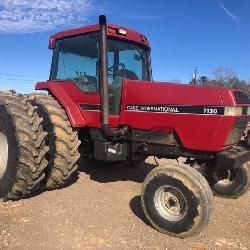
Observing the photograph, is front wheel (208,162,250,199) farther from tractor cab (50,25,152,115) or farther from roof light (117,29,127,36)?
roof light (117,29,127,36)

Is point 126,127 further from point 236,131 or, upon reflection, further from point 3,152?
point 3,152

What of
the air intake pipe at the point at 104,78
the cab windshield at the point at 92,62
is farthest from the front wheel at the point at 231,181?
the cab windshield at the point at 92,62

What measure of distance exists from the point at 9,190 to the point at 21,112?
1.13 m

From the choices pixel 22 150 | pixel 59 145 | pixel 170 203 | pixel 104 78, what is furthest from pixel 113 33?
pixel 170 203

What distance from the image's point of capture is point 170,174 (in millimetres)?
5023

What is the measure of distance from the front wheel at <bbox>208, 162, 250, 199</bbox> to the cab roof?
2454 mm

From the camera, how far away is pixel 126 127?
6.20 meters

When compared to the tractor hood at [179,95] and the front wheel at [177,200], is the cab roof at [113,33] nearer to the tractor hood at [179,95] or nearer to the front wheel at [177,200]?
the tractor hood at [179,95]

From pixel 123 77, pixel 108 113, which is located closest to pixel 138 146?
pixel 108 113

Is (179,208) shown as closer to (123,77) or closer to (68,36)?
(123,77)

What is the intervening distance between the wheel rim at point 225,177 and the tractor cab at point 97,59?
6.34 feet

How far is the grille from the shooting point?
17.9 ft

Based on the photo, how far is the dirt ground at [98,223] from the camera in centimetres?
470

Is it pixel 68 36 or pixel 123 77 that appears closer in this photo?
pixel 123 77
